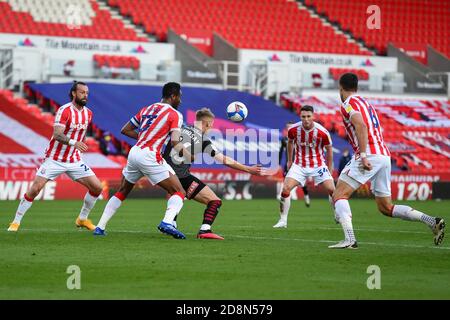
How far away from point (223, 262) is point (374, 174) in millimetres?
2908

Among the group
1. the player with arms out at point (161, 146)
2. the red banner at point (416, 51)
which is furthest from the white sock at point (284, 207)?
the red banner at point (416, 51)

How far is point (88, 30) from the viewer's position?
124ft

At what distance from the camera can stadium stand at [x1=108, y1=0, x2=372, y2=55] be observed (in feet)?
132

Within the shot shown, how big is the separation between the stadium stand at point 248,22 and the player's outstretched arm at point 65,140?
78.6 feet

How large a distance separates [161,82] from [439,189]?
36.7 ft

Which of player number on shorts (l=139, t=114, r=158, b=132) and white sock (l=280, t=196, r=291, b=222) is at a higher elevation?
player number on shorts (l=139, t=114, r=158, b=132)

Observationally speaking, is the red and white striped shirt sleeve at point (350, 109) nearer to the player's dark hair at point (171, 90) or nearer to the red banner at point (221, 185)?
the player's dark hair at point (171, 90)

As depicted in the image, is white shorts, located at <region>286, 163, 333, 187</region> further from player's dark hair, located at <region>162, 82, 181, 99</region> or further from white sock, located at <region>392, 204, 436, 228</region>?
white sock, located at <region>392, 204, 436, 228</region>

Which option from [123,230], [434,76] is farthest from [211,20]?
[123,230]

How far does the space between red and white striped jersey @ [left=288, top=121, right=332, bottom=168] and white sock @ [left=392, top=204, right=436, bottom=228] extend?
5490mm

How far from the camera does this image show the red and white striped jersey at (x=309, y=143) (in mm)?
19188

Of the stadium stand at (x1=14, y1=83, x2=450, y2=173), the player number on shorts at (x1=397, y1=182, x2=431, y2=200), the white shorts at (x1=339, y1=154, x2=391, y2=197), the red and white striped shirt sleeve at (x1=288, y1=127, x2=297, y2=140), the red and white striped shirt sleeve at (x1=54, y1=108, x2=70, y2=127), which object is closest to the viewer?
the white shorts at (x1=339, y1=154, x2=391, y2=197)

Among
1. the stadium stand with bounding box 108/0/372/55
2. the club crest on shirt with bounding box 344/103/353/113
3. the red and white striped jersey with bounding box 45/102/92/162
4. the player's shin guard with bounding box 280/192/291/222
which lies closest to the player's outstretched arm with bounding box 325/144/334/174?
the player's shin guard with bounding box 280/192/291/222
